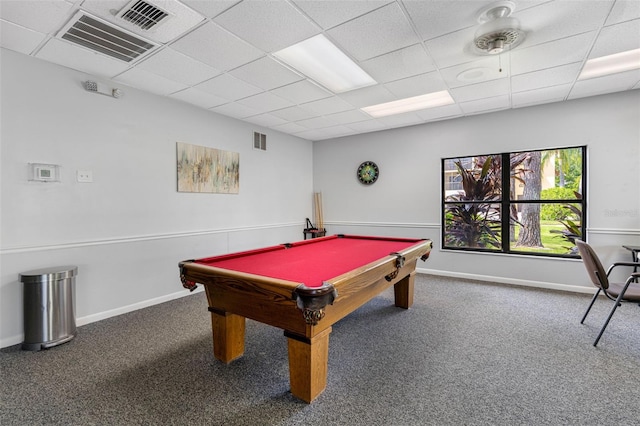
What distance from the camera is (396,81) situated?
324 cm

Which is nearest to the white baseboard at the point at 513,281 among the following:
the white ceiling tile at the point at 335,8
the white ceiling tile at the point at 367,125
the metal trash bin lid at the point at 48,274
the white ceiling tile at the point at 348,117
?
the white ceiling tile at the point at 367,125

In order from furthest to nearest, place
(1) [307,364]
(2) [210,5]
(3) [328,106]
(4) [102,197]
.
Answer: (3) [328,106], (4) [102,197], (2) [210,5], (1) [307,364]

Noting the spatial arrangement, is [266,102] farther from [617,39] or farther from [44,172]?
[617,39]

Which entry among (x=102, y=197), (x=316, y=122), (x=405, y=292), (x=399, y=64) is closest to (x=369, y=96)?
(x=399, y=64)

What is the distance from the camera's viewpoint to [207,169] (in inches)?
163

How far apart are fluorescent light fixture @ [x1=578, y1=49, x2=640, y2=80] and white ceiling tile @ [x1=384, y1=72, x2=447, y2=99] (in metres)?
1.37

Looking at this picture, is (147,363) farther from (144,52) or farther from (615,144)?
(615,144)

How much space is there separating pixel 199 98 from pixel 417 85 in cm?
268

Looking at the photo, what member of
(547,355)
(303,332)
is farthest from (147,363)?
(547,355)

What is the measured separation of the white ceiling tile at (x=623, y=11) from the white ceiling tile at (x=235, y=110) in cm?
364

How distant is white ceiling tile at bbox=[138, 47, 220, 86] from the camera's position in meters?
2.67

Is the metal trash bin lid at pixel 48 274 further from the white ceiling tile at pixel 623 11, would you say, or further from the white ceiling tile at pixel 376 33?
the white ceiling tile at pixel 623 11

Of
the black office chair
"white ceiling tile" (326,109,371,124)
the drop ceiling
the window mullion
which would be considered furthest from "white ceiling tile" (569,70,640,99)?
"white ceiling tile" (326,109,371,124)

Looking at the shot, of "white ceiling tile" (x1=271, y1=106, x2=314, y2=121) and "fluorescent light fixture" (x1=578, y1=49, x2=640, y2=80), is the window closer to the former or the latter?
"fluorescent light fixture" (x1=578, y1=49, x2=640, y2=80)
